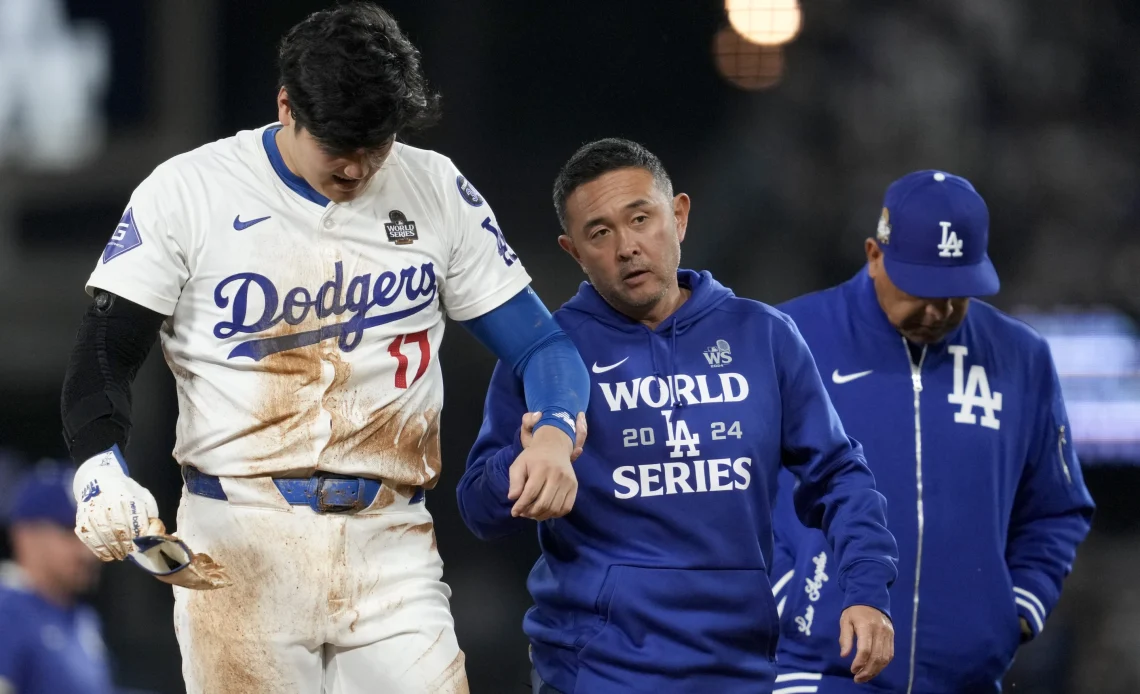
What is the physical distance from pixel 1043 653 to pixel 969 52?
1826mm

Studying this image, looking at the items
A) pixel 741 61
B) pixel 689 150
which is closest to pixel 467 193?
pixel 689 150

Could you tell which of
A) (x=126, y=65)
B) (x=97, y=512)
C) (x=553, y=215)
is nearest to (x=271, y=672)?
(x=97, y=512)

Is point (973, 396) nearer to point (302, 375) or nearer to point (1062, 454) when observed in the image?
point (1062, 454)

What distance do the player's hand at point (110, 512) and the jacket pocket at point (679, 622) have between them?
0.73m

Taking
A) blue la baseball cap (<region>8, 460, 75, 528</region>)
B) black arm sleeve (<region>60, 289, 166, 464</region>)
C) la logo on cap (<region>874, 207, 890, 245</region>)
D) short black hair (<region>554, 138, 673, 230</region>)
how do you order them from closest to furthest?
black arm sleeve (<region>60, 289, 166, 464</region>), short black hair (<region>554, 138, 673, 230</region>), la logo on cap (<region>874, 207, 890, 245</region>), blue la baseball cap (<region>8, 460, 75, 528</region>)

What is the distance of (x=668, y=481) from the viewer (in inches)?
84.4

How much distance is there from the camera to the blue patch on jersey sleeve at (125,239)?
1.85m

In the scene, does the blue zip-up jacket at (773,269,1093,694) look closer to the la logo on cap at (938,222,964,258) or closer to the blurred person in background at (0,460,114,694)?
the la logo on cap at (938,222,964,258)

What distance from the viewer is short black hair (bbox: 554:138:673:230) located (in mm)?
2309

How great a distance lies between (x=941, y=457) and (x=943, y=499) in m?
0.08

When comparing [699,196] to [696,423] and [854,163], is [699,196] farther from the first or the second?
[696,423]

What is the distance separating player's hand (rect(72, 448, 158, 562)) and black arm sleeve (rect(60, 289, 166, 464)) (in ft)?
0.22

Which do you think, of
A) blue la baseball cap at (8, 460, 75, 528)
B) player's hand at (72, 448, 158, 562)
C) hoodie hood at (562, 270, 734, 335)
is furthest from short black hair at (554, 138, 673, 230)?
blue la baseball cap at (8, 460, 75, 528)

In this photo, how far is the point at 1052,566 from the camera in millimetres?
2660
